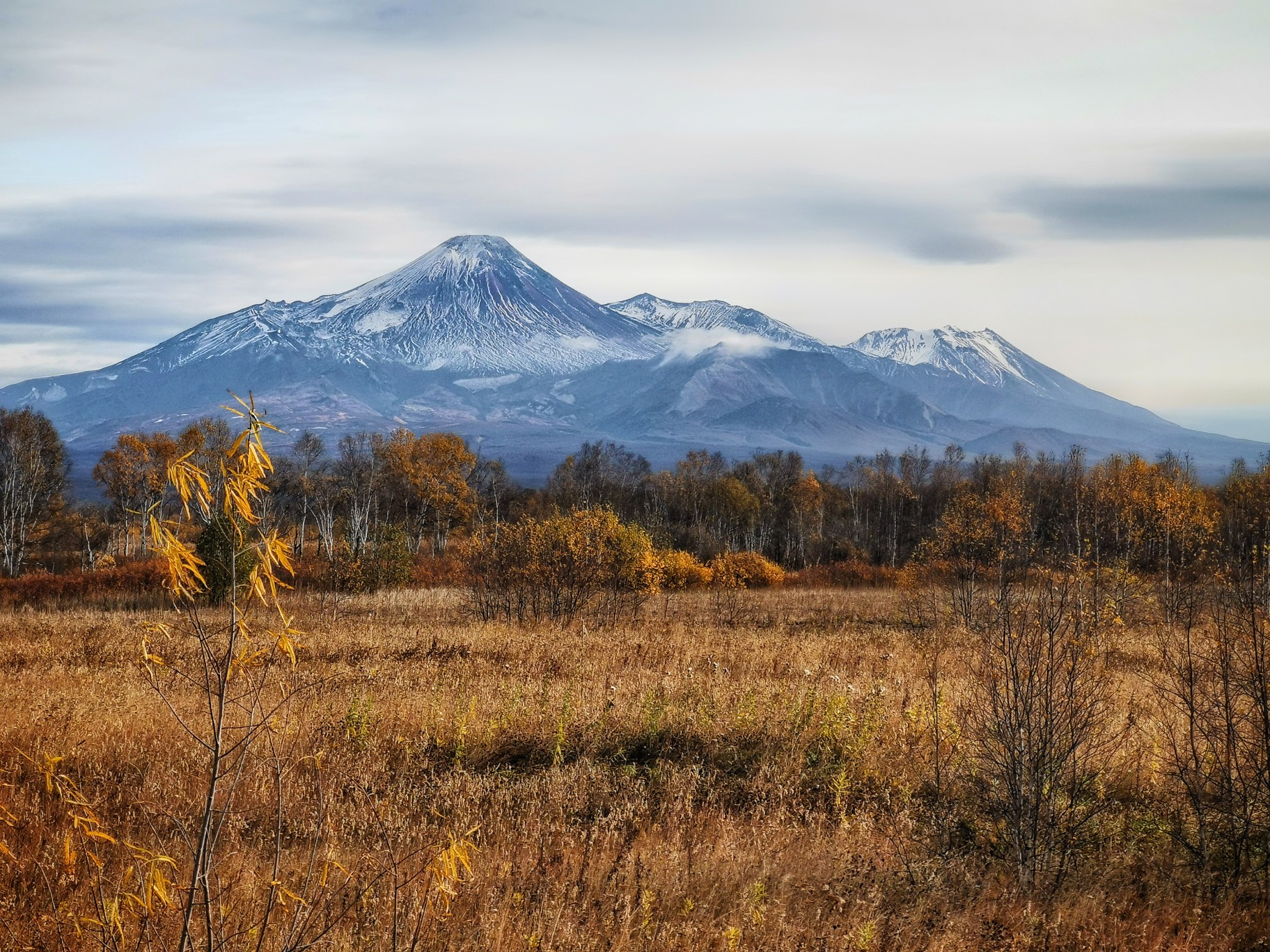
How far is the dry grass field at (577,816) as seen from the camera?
552 centimetres

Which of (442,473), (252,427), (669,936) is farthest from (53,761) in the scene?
(442,473)

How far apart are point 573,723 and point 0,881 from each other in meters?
5.51

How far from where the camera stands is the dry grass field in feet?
18.1

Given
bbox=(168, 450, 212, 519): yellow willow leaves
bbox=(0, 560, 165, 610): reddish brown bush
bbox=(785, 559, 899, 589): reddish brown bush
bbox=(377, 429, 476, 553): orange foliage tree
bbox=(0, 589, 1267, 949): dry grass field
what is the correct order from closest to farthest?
bbox=(168, 450, 212, 519): yellow willow leaves < bbox=(0, 589, 1267, 949): dry grass field < bbox=(0, 560, 165, 610): reddish brown bush < bbox=(785, 559, 899, 589): reddish brown bush < bbox=(377, 429, 476, 553): orange foliage tree

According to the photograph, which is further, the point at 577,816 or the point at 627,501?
the point at 627,501

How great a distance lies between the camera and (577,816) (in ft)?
25.4

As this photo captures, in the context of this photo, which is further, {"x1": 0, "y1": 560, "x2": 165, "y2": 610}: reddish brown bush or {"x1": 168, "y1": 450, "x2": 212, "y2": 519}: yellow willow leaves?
{"x1": 0, "y1": 560, "x2": 165, "y2": 610}: reddish brown bush

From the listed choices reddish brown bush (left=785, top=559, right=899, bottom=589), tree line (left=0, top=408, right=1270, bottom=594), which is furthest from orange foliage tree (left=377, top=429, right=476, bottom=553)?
reddish brown bush (left=785, top=559, right=899, bottom=589)

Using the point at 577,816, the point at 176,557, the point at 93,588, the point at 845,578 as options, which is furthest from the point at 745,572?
the point at 176,557

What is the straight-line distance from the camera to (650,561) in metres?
30.7

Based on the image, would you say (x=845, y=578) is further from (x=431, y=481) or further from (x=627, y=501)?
(x=431, y=481)

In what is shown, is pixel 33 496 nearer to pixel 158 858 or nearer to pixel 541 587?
pixel 541 587

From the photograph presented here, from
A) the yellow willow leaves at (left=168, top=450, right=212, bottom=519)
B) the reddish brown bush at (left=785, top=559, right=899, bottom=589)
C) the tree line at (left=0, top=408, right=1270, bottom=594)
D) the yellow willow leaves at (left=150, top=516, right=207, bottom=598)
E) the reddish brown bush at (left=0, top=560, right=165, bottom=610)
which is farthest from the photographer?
the reddish brown bush at (left=785, top=559, right=899, bottom=589)

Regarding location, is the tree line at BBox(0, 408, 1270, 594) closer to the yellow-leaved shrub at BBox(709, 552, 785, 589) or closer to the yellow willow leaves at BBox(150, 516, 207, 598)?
the yellow-leaved shrub at BBox(709, 552, 785, 589)
